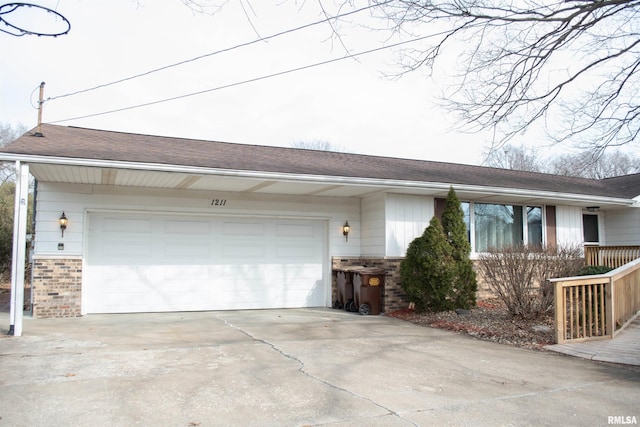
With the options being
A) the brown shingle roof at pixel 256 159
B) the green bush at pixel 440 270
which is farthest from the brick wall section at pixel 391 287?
the brown shingle roof at pixel 256 159

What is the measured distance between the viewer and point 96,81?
38.8 ft

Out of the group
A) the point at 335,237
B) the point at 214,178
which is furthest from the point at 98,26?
the point at 335,237

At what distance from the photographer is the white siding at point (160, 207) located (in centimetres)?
946

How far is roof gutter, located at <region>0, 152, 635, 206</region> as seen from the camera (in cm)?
766

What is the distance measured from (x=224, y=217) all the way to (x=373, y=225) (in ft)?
11.2

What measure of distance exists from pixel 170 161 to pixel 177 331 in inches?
114

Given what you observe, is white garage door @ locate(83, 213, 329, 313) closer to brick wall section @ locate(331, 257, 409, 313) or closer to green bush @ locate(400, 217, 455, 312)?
brick wall section @ locate(331, 257, 409, 313)

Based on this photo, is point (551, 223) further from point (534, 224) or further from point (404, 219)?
point (404, 219)

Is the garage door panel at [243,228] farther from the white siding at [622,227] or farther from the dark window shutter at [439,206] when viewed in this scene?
the white siding at [622,227]

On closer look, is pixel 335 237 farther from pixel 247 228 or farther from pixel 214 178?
pixel 214 178

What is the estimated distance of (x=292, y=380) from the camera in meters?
5.00

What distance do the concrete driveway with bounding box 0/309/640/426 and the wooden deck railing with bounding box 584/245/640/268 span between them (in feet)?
27.4

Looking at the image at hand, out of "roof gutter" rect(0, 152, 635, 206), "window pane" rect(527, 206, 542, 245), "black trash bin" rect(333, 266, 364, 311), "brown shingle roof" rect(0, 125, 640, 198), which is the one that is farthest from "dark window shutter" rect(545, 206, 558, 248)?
"black trash bin" rect(333, 266, 364, 311)

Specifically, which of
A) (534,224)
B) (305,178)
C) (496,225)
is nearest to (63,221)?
(305,178)
